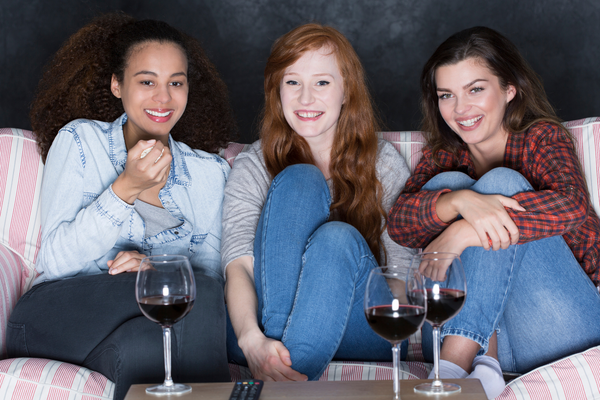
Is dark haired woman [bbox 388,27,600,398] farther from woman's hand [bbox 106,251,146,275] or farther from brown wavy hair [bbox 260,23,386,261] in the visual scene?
woman's hand [bbox 106,251,146,275]

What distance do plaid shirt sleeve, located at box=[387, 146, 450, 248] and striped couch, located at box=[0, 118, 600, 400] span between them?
33 cm

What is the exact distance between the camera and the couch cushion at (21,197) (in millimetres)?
1829

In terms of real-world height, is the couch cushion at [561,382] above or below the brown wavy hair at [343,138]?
below

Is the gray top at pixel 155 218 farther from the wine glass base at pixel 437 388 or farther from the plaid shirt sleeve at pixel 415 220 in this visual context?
the wine glass base at pixel 437 388

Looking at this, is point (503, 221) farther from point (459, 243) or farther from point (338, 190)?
point (338, 190)

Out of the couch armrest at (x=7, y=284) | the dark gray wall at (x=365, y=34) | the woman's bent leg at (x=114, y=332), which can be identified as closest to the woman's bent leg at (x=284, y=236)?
the woman's bent leg at (x=114, y=332)

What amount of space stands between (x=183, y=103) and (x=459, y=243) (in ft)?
3.14

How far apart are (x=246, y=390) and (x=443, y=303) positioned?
370 millimetres

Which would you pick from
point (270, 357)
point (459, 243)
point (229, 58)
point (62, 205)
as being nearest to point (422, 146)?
point (459, 243)

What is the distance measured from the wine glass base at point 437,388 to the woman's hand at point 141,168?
885mm

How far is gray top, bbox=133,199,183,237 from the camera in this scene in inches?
71.1

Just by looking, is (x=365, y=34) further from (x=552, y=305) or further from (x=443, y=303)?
(x=443, y=303)

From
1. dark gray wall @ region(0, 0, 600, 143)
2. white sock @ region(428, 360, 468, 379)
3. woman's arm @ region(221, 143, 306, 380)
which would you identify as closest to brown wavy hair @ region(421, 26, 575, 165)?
woman's arm @ region(221, 143, 306, 380)

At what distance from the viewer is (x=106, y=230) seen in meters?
1.53
